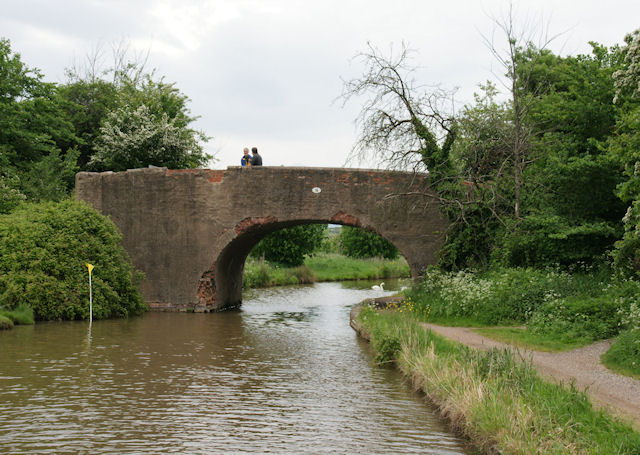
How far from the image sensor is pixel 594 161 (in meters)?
14.6

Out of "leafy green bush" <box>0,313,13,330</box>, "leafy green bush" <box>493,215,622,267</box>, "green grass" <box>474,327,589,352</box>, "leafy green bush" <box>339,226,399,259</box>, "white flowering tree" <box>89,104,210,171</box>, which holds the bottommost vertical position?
"green grass" <box>474,327,589,352</box>

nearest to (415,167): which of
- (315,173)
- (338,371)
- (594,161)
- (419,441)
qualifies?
(315,173)

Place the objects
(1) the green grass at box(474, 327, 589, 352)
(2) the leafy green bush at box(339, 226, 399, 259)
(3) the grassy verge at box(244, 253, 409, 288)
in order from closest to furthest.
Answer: (1) the green grass at box(474, 327, 589, 352) → (3) the grassy verge at box(244, 253, 409, 288) → (2) the leafy green bush at box(339, 226, 399, 259)

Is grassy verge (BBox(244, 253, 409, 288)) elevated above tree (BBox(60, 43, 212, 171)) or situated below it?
below

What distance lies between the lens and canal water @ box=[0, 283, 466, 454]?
22.8 feet

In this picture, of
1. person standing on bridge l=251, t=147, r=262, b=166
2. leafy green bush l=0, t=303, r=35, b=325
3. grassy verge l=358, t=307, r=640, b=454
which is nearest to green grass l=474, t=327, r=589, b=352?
grassy verge l=358, t=307, r=640, b=454

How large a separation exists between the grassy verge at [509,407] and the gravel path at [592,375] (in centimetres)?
32

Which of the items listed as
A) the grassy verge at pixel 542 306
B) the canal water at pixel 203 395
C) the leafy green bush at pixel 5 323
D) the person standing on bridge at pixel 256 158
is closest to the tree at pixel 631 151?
the grassy verge at pixel 542 306

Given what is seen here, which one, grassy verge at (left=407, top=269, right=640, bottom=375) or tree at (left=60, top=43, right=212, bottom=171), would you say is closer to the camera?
grassy verge at (left=407, top=269, right=640, bottom=375)

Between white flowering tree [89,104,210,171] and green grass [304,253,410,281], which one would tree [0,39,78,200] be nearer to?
white flowering tree [89,104,210,171]

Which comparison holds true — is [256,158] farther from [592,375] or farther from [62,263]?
[592,375]

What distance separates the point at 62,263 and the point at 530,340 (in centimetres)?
1107

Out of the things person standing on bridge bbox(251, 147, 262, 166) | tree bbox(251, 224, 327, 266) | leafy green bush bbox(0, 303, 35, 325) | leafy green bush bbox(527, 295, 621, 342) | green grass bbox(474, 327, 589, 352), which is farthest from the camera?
tree bbox(251, 224, 327, 266)

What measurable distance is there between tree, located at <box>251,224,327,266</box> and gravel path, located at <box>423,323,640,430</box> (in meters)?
24.1
